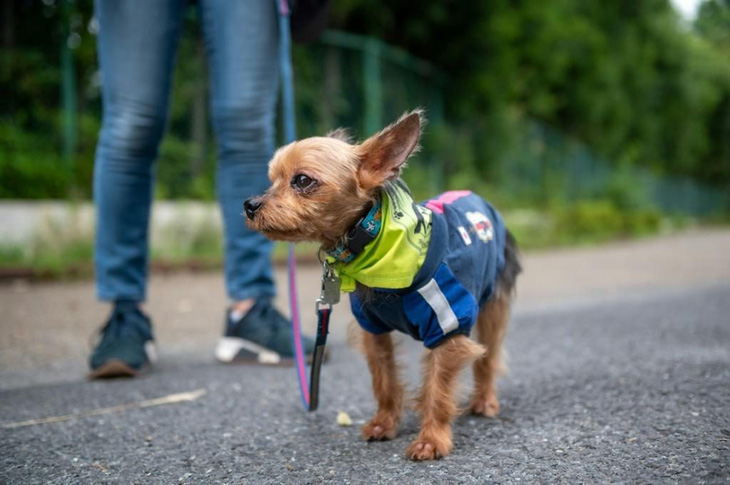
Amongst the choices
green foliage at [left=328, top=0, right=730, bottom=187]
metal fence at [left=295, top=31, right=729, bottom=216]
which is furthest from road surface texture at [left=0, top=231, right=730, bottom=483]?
green foliage at [left=328, top=0, right=730, bottom=187]

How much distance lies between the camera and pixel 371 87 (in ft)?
30.5

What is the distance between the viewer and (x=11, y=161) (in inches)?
251

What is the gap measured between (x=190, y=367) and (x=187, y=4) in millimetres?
1848

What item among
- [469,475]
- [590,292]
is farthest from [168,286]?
[469,475]

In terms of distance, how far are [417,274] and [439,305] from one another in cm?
12

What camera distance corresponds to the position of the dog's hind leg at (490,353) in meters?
2.57

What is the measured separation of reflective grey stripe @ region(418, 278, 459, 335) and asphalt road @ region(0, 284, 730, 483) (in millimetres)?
417

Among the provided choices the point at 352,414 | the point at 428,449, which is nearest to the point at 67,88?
the point at 352,414

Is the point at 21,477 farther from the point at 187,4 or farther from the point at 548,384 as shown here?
the point at 187,4

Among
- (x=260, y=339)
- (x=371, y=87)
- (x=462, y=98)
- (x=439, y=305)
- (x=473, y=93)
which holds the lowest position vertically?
(x=260, y=339)

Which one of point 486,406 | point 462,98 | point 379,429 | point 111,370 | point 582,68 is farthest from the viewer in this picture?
point 582,68

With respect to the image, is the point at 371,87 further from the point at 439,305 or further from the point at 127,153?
the point at 439,305

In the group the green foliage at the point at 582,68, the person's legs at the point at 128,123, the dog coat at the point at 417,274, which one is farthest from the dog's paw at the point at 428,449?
the green foliage at the point at 582,68

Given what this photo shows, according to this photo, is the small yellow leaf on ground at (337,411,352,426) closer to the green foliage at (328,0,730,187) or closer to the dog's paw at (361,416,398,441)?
the dog's paw at (361,416,398,441)
